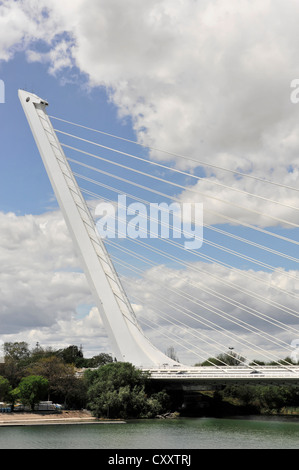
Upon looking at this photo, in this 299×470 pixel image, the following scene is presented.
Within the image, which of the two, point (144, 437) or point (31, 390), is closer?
point (144, 437)

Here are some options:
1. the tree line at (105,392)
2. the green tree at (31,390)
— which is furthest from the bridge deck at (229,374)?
the green tree at (31,390)

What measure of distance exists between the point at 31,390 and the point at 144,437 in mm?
Answer: 14978

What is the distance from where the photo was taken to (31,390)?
3738 cm

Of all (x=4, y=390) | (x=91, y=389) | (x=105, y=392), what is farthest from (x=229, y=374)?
(x=4, y=390)

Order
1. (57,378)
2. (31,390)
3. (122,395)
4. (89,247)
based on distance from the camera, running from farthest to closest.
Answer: (57,378) → (89,247) → (31,390) → (122,395)

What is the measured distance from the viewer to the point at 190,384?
41.8 metres

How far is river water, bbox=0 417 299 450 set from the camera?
890 inches

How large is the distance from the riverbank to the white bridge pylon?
5.48 meters

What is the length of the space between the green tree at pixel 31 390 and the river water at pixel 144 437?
20.8 ft

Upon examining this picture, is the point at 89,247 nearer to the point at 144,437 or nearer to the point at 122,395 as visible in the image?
the point at 122,395
